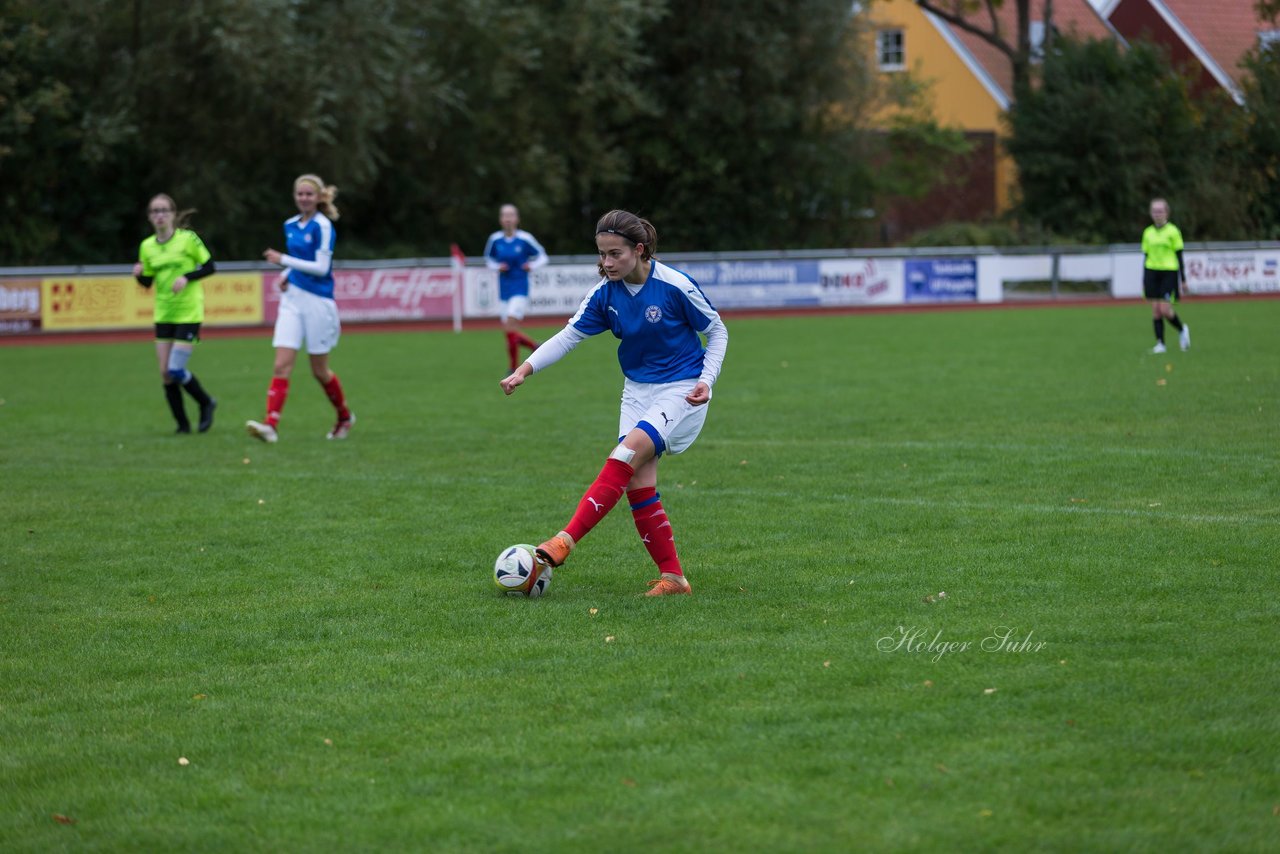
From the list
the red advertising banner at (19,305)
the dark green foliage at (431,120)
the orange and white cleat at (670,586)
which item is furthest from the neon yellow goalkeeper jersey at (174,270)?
the dark green foliage at (431,120)

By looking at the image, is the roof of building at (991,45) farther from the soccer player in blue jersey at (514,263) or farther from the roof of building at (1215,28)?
the soccer player in blue jersey at (514,263)

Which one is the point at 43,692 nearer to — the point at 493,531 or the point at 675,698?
the point at 675,698

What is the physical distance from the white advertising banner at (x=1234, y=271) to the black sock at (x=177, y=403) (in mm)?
27430

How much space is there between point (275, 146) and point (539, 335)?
1119 centimetres

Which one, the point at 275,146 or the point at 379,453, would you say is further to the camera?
the point at 275,146

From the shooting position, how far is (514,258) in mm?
18734

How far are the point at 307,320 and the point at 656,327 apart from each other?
6668 millimetres

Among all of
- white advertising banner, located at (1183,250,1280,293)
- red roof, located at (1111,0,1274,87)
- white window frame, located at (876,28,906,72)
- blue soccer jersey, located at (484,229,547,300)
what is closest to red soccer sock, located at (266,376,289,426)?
blue soccer jersey, located at (484,229,547,300)

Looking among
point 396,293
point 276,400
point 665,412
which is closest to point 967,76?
point 396,293

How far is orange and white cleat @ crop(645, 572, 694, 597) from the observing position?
669 cm

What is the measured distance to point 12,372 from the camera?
20.7 m

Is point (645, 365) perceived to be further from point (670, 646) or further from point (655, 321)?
point (670, 646)

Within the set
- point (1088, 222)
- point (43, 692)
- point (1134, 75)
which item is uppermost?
point (1134, 75)

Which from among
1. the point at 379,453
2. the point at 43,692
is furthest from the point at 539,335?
the point at 43,692
